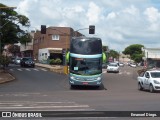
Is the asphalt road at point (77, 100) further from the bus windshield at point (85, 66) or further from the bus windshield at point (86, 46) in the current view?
the bus windshield at point (86, 46)

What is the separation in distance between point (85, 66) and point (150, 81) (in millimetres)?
5654

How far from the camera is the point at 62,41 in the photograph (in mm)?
96938

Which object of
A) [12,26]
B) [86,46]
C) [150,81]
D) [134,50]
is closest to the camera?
[150,81]

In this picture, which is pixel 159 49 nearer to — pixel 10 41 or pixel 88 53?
pixel 10 41

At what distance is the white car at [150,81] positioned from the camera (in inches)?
1144

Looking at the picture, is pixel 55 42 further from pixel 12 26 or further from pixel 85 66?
pixel 85 66

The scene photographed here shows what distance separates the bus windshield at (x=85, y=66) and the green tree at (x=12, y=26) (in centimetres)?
3928

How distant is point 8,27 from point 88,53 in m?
40.2

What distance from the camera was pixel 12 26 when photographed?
71.8 m

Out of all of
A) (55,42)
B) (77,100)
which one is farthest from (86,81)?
(55,42)

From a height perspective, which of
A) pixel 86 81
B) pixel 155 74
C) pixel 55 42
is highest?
pixel 55 42

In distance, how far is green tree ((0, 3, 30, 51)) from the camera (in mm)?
71375

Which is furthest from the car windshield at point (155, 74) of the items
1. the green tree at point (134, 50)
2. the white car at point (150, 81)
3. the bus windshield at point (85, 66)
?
the green tree at point (134, 50)

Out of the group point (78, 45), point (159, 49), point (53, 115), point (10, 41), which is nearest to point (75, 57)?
point (78, 45)
